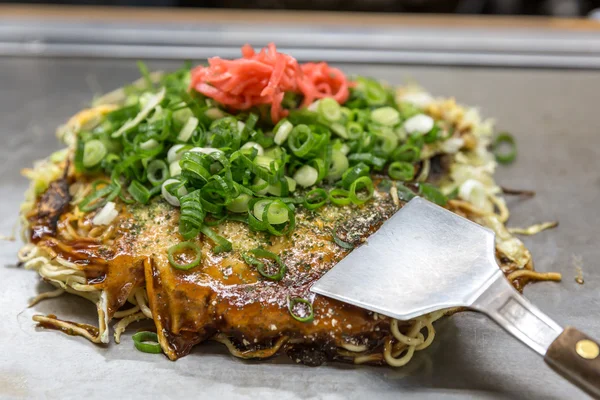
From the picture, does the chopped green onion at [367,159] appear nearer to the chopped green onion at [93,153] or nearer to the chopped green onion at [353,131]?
the chopped green onion at [353,131]

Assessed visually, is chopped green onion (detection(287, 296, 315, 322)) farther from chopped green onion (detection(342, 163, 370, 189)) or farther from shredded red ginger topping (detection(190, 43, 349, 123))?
shredded red ginger topping (detection(190, 43, 349, 123))

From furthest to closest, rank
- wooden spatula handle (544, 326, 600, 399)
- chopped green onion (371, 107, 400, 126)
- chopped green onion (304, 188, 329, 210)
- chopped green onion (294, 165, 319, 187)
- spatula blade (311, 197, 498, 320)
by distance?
chopped green onion (371, 107, 400, 126) < chopped green onion (294, 165, 319, 187) < chopped green onion (304, 188, 329, 210) < spatula blade (311, 197, 498, 320) < wooden spatula handle (544, 326, 600, 399)

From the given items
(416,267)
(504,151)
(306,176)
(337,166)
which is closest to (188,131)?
(306,176)

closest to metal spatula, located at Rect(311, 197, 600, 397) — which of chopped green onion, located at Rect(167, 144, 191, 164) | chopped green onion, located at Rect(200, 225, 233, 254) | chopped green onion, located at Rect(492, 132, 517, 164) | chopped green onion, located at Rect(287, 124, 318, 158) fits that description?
chopped green onion, located at Rect(200, 225, 233, 254)

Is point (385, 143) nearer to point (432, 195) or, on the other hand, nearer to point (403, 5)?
point (432, 195)

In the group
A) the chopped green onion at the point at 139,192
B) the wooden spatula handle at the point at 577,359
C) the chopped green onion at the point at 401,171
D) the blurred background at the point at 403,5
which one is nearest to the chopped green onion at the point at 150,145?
the chopped green onion at the point at 139,192
